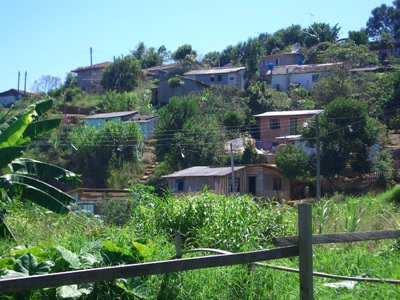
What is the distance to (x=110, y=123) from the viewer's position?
40531 mm

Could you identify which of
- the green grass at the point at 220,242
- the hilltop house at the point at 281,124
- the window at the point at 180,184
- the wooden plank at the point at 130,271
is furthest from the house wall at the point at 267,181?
the wooden plank at the point at 130,271

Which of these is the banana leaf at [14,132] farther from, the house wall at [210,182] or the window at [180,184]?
the window at [180,184]

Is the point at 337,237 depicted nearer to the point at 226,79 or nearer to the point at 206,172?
the point at 206,172

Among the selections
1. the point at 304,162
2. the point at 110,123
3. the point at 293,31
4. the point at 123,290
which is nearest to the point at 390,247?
the point at 123,290

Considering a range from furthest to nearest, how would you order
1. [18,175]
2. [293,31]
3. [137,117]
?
[293,31] < [137,117] < [18,175]

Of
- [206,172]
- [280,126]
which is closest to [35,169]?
[206,172]

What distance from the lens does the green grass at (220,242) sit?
17.4ft

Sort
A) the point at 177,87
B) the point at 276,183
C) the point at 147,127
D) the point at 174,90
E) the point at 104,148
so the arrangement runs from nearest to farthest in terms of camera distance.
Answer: the point at 276,183 < the point at 104,148 < the point at 147,127 < the point at 177,87 < the point at 174,90

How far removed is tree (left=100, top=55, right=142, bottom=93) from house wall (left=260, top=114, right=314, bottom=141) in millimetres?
18605

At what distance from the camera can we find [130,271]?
11.6 ft

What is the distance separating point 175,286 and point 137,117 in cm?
4136

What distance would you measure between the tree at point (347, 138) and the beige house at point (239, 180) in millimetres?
3075

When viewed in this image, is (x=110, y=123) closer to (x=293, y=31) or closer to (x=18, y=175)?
(x=18, y=175)

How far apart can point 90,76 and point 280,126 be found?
1198 inches
